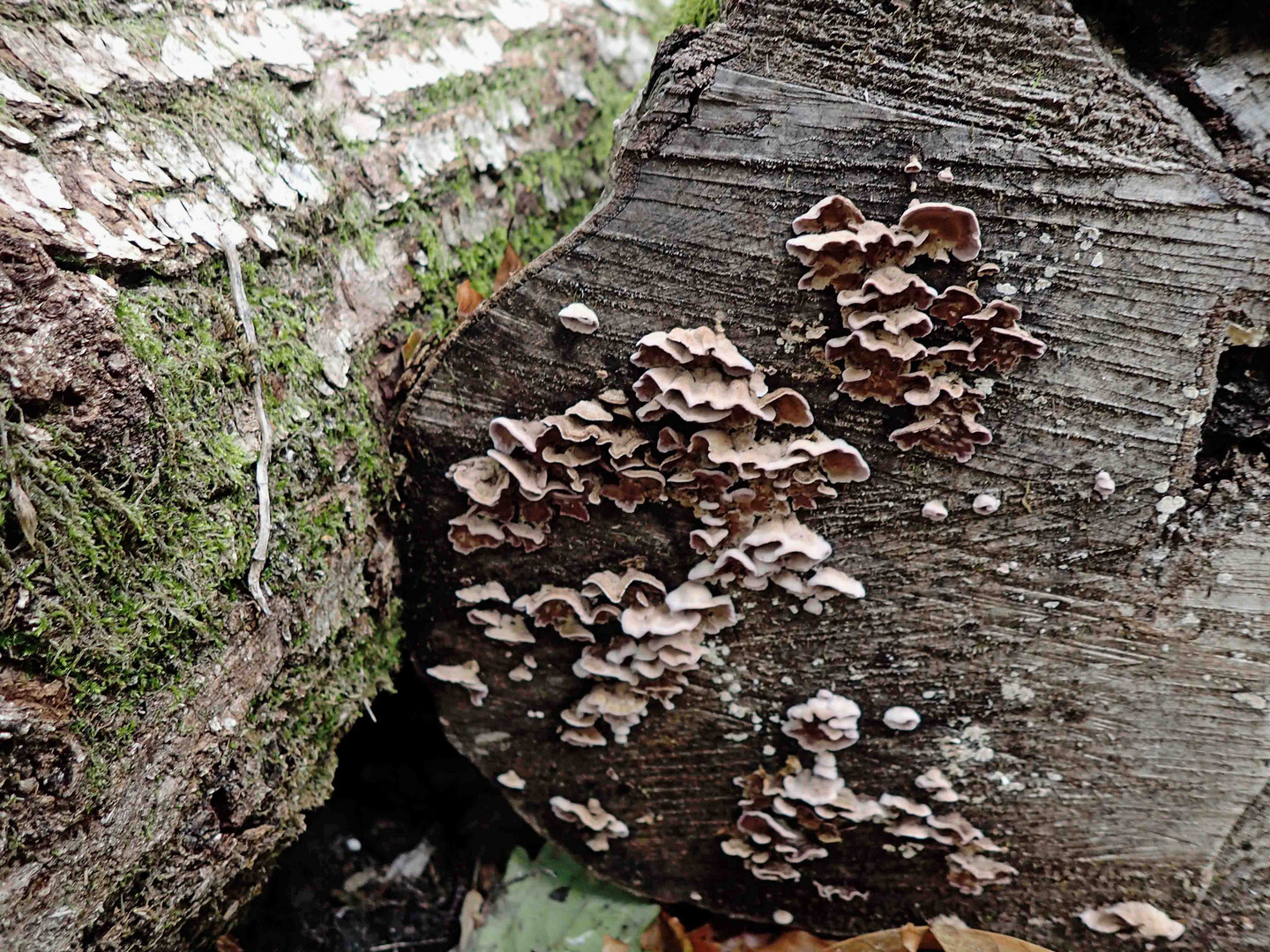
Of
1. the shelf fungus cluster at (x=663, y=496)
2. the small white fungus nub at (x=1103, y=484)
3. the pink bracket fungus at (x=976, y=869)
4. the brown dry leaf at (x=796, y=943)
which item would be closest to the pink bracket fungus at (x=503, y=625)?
the shelf fungus cluster at (x=663, y=496)

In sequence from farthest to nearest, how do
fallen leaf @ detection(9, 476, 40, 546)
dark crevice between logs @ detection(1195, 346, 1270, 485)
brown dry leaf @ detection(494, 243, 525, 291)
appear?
brown dry leaf @ detection(494, 243, 525, 291) < dark crevice between logs @ detection(1195, 346, 1270, 485) < fallen leaf @ detection(9, 476, 40, 546)

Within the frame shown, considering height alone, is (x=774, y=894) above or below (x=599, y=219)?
below

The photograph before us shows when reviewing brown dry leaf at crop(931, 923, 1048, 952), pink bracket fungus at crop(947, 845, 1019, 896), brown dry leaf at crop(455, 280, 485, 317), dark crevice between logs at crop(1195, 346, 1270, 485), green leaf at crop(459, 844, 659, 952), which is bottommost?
green leaf at crop(459, 844, 659, 952)

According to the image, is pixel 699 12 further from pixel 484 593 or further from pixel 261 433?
pixel 484 593

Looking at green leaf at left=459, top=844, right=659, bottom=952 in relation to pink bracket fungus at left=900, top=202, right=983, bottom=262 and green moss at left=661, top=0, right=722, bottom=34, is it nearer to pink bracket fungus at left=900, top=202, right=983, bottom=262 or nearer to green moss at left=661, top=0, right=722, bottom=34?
pink bracket fungus at left=900, top=202, right=983, bottom=262

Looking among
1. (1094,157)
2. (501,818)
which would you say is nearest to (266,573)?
(501,818)

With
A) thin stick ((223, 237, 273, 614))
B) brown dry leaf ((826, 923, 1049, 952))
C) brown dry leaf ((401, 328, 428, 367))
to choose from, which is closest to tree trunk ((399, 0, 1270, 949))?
brown dry leaf ((826, 923, 1049, 952))

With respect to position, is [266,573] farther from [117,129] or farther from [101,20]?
[101,20]
